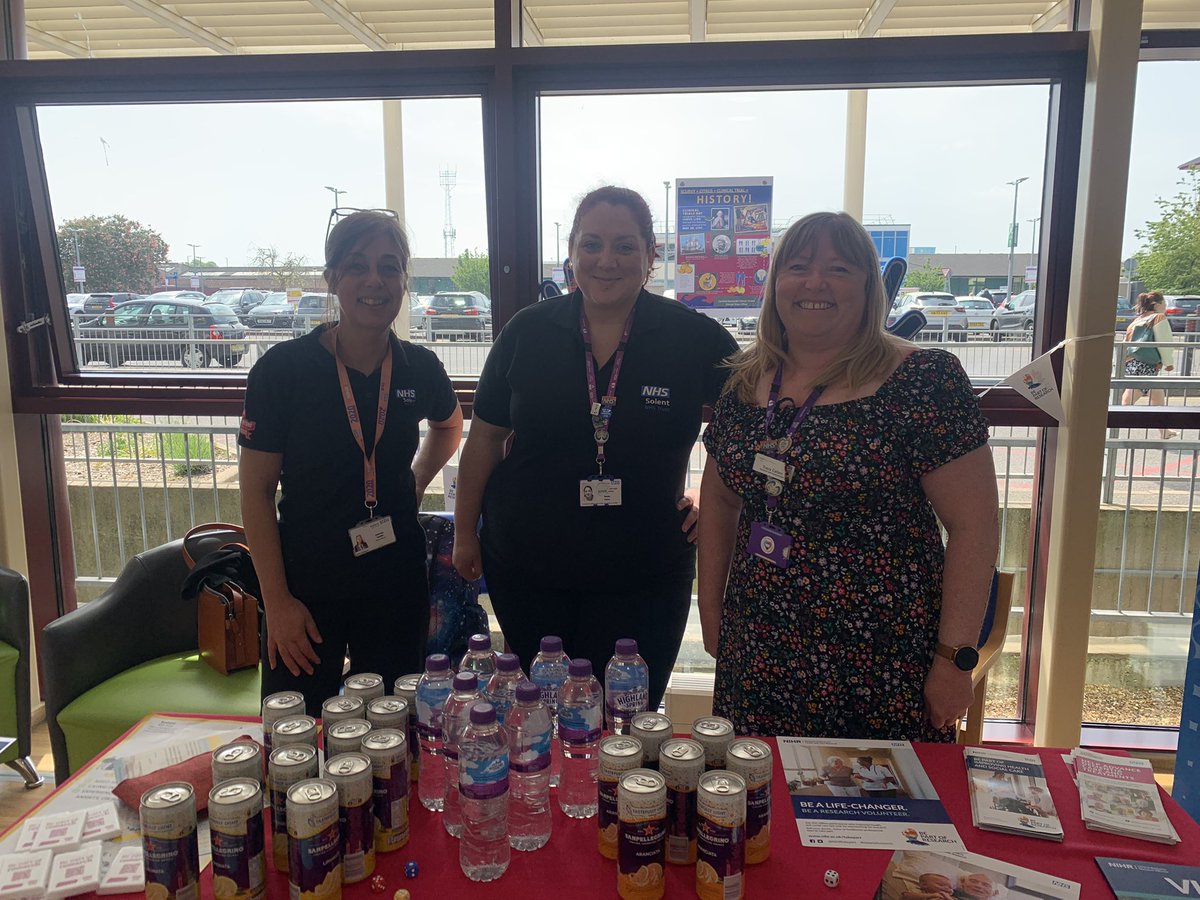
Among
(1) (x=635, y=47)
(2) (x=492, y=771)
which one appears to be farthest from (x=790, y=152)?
(2) (x=492, y=771)

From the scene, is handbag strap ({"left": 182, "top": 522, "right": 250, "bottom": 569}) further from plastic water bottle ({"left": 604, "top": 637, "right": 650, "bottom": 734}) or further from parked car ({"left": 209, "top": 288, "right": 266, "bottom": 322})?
plastic water bottle ({"left": 604, "top": 637, "right": 650, "bottom": 734})

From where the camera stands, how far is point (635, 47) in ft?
9.32

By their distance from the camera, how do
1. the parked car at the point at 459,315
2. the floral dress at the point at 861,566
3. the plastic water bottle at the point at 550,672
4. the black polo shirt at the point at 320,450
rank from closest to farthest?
the plastic water bottle at the point at 550,672 < the floral dress at the point at 861,566 < the black polo shirt at the point at 320,450 < the parked car at the point at 459,315

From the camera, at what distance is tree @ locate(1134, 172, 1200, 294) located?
2.96 meters

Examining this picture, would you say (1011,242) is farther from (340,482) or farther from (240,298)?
(240,298)

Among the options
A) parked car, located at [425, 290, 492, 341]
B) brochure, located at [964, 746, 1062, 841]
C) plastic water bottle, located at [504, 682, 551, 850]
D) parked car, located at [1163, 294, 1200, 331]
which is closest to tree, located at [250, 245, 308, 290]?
parked car, located at [425, 290, 492, 341]

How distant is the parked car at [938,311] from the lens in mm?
3098

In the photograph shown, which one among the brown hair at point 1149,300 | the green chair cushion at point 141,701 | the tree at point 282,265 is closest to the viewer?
the green chair cushion at point 141,701

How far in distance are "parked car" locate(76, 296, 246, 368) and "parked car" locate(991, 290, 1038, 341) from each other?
3.09 metres

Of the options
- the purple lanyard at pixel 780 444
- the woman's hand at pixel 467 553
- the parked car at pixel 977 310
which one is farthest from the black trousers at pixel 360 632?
the parked car at pixel 977 310

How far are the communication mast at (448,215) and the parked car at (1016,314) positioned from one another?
7.06 ft

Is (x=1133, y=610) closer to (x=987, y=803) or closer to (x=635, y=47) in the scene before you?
(x=987, y=803)

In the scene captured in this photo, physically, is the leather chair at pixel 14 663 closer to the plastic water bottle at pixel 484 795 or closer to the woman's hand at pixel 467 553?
the woman's hand at pixel 467 553

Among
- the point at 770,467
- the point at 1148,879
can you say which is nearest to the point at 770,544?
the point at 770,467
